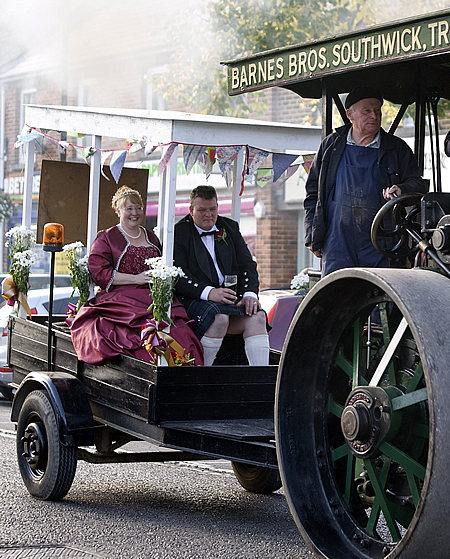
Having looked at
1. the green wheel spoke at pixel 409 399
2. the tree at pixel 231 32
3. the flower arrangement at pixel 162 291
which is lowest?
the green wheel spoke at pixel 409 399

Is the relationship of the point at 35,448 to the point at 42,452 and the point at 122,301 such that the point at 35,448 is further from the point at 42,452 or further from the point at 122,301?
the point at 122,301

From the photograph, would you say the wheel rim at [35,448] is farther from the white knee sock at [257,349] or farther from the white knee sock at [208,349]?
the white knee sock at [257,349]

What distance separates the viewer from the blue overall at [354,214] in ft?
14.5

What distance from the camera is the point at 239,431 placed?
4574mm

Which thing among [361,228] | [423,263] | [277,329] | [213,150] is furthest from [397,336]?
[277,329]

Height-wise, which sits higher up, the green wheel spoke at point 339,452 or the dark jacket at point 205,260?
the dark jacket at point 205,260

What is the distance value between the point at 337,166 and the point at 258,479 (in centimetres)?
234

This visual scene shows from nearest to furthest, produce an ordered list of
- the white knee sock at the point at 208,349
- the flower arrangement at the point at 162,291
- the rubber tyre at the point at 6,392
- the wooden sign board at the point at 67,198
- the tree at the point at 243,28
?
the flower arrangement at the point at 162,291, the white knee sock at the point at 208,349, the wooden sign board at the point at 67,198, the rubber tyre at the point at 6,392, the tree at the point at 243,28

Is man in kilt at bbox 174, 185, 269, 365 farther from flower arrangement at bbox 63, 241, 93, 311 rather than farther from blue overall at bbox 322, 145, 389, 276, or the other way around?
blue overall at bbox 322, 145, 389, 276

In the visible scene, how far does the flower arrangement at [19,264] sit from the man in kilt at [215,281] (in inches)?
51.4

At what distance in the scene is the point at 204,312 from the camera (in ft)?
18.7

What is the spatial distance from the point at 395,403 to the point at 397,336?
24cm

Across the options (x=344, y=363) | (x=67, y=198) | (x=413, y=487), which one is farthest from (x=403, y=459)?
(x=67, y=198)

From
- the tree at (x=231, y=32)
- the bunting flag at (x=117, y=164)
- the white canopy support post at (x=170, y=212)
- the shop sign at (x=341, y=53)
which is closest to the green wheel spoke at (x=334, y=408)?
Answer: the shop sign at (x=341, y=53)
